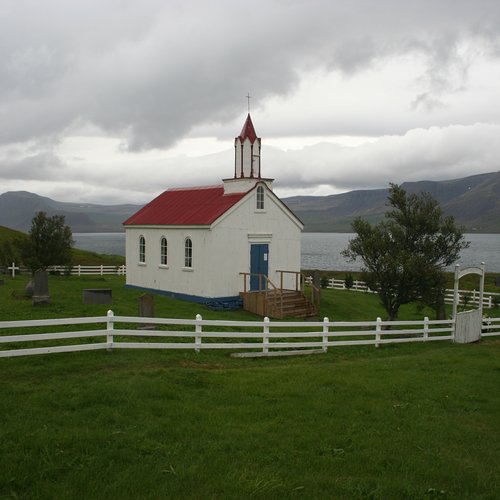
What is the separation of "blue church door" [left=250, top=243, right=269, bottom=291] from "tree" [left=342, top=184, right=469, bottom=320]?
22.4 feet

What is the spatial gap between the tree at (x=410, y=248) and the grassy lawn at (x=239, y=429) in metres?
6.70

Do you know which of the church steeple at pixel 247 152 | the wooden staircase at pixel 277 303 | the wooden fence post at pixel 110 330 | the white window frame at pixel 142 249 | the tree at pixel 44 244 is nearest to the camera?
the wooden fence post at pixel 110 330

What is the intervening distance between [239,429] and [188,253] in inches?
760

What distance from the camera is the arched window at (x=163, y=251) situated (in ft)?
96.5

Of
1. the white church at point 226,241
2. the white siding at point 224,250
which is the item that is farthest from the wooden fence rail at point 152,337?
the white church at point 226,241

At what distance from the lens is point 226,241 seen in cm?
2662

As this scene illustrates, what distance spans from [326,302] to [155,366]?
63.5ft

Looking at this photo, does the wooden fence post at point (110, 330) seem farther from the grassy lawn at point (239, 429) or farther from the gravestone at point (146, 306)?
the gravestone at point (146, 306)

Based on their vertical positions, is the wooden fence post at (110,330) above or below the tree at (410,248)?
below

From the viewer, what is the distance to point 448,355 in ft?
55.4

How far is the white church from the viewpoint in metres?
26.5

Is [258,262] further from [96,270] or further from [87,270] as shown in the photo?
[87,270]

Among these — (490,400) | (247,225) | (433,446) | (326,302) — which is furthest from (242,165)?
(433,446)

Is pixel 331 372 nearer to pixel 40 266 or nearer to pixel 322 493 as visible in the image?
pixel 322 493
